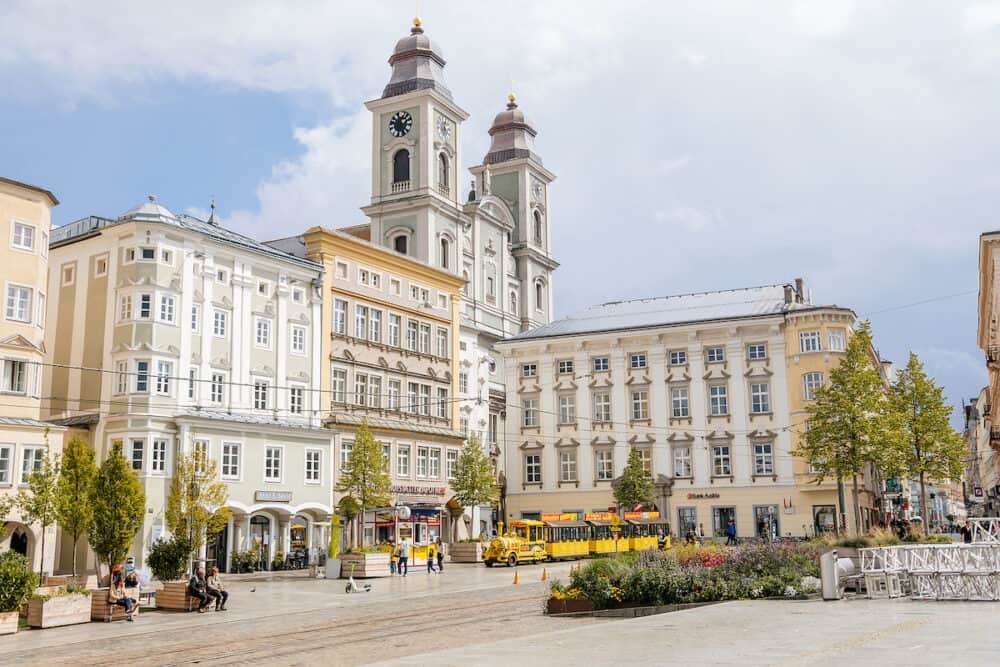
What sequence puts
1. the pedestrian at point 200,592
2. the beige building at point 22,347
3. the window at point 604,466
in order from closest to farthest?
1. the pedestrian at point 200,592
2. the beige building at point 22,347
3. the window at point 604,466

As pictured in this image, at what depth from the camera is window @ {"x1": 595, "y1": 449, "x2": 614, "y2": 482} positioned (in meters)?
69.9

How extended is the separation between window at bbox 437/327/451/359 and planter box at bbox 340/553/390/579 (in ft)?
77.2

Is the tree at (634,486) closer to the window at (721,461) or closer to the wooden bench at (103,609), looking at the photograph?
the window at (721,461)

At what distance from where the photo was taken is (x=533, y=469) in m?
72.9

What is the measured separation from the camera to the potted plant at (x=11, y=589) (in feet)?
74.2

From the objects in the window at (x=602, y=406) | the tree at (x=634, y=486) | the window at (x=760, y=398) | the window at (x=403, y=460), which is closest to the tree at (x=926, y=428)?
the window at (x=760, y=398)

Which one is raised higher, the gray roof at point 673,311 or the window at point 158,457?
the gray roof at point 673,311

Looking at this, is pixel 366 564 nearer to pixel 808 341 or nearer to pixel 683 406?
pixel 683 406

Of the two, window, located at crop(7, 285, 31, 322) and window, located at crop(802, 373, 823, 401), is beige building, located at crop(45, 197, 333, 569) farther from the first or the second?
window, located at crop(802, 373, 823, 401)

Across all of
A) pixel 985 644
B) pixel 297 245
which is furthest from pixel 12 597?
pixel 297 245

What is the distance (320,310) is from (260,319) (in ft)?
13.5

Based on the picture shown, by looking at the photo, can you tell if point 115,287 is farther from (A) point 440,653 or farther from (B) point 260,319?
(A) point 440,653

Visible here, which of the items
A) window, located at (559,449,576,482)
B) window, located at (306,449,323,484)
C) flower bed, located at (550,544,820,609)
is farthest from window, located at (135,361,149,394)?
window, located at (559,449,576,482)

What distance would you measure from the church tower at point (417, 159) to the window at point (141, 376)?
31.3m
